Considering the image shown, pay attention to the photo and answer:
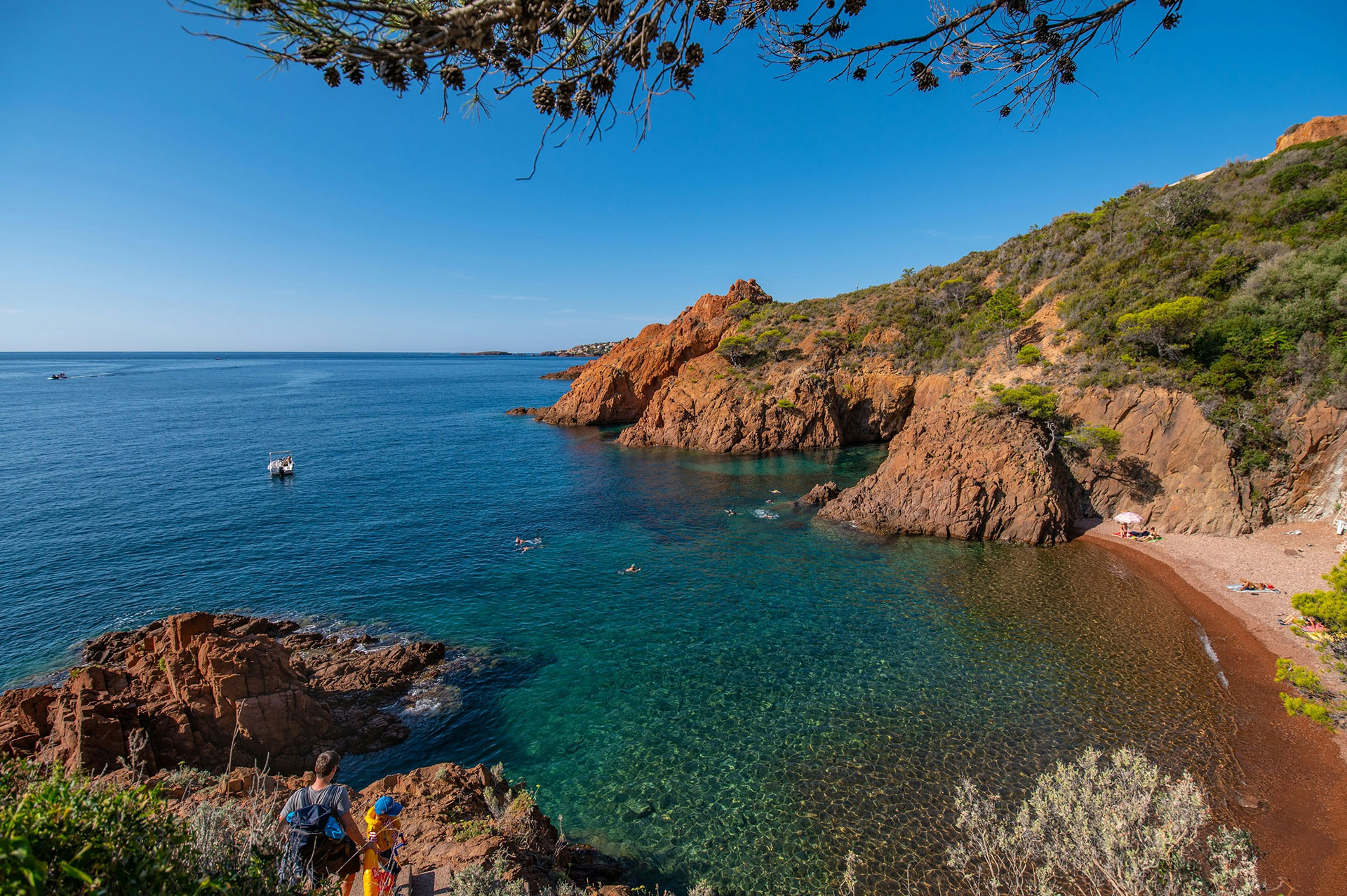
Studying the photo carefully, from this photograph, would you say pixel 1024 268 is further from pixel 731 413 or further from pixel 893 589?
pixel 893 589

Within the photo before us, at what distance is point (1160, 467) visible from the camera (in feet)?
83.4

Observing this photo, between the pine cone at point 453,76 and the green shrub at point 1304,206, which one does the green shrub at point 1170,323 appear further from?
the pine cone at point 453,76

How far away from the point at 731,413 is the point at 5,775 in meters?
46.5

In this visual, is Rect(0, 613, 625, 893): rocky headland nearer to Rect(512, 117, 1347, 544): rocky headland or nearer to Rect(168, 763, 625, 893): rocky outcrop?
Rect(168, 763, 625, 893): rocky outcrop

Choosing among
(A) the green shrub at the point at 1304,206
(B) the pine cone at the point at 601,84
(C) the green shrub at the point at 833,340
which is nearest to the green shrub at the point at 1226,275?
(A) the green shrub at the point at 1304,206

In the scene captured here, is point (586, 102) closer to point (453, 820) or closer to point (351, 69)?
point (351, 69)

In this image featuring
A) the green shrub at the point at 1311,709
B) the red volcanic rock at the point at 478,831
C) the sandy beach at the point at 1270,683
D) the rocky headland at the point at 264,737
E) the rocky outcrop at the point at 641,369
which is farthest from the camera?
the rocky outcrop at the point at 641,369

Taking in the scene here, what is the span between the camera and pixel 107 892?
10.9 ft

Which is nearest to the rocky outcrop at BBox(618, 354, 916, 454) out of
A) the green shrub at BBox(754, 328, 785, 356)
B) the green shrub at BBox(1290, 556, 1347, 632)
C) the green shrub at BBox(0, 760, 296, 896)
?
the green shrub at BBox(754, 328, 785, 356)

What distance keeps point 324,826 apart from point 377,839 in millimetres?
864

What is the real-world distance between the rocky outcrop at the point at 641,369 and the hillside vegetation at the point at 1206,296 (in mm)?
20985

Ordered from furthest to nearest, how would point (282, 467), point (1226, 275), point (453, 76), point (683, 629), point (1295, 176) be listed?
Result: point (282, 467), point (1295, 176), point (1226, 275), point (683, 629), point (453, 76)

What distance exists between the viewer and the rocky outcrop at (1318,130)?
131 ft

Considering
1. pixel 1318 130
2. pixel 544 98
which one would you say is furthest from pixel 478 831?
pixel 1318 130
